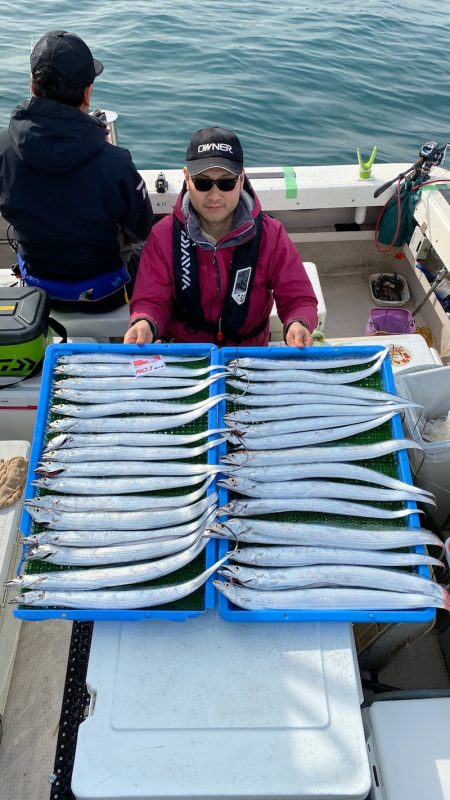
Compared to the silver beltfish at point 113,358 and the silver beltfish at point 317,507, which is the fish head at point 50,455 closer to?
the silver beltfish at point 113,358

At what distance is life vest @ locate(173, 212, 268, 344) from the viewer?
326cm

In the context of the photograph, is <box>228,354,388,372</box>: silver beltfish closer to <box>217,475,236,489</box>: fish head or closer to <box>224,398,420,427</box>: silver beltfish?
<box>224,398,420,427</box>: silver beltfish

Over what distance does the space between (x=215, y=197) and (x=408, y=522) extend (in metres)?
2.03

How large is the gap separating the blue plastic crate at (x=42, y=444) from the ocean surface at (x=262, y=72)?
703 cm

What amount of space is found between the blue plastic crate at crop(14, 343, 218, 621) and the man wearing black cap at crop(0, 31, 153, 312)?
34.8 inches

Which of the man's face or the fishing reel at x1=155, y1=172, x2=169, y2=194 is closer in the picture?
the man's face

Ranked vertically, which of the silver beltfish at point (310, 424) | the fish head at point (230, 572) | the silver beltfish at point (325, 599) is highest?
the silver beltfish at point (310, 424)

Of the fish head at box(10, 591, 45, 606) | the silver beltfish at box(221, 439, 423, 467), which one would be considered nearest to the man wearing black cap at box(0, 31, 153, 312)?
the silver beltfish at box(221, 439, 423, 467)

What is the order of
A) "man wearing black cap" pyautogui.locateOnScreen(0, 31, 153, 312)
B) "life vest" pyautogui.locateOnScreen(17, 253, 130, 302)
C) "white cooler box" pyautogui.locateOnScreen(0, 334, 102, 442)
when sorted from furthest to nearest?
"life vest" pyautogui.locateOnScreen(17, 253, 130, 302)
"white cooler box" pyautogui.locateOnScreen(0, 334, 102, 442)
"man wearing black cap" pyautogui.locateOnScreen(0, 31, 153, 312)

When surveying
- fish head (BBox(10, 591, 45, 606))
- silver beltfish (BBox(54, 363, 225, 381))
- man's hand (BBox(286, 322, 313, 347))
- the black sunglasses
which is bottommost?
fish head (BBox(10, 591, 45, 606))

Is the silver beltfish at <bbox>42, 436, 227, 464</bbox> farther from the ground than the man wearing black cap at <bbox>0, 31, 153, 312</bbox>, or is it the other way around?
the man wearing black cap at <bbox>0, 31, 153, 312</bbox>

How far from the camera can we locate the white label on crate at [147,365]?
2866 millimetres

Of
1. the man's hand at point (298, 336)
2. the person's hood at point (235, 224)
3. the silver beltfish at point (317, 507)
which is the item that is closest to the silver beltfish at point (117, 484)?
the silver beltfish at point (317, 507)

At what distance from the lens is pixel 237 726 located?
1.93m
